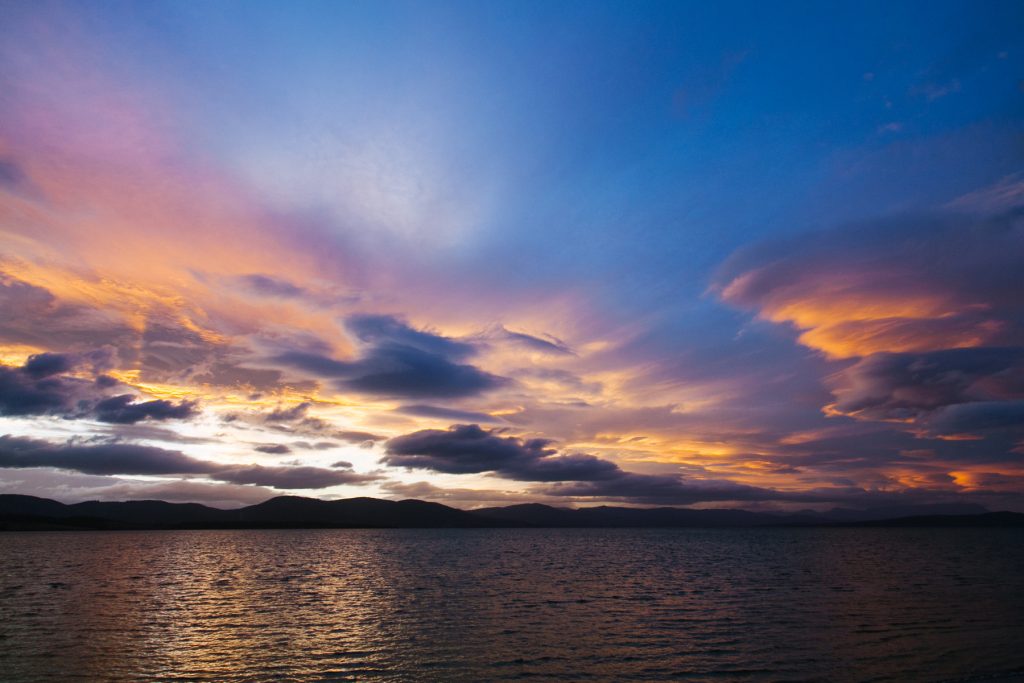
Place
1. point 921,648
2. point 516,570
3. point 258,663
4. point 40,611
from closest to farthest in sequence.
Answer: point 258,663, point 921,648, point 40,611, point 516,570

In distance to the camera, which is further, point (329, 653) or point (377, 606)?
point (377, 606)

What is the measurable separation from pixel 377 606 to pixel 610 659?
3059cm

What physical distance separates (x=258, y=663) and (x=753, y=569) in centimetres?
9074

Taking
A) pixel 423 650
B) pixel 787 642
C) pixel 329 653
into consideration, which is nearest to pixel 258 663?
pixel 329 653

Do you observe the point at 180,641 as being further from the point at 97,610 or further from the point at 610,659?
the point at 610,659

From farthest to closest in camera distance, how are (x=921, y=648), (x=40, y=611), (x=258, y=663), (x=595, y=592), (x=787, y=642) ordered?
1. (x=595, y=592)
2. (x=40, y=611)
3. (x=787, y=642)
4. (x=921, y=648)
5. (x=258, y=663)

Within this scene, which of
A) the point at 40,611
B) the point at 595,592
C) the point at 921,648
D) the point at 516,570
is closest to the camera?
the point at 921,648

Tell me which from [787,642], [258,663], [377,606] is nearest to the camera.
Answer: [258,663]

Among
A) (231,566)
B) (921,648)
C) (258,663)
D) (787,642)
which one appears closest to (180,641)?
(258,663)

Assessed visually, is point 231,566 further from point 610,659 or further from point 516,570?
point 610,659

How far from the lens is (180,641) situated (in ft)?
145

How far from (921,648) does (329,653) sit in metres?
39.2

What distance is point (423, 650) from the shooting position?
40.6 m

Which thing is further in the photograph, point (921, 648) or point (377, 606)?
point (377, 606)
